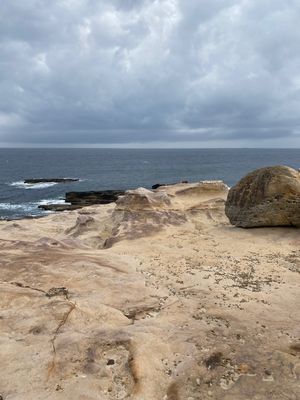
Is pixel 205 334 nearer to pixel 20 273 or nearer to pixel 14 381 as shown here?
pixel 14 381

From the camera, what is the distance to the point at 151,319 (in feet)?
35.0

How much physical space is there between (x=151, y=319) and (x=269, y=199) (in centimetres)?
1209

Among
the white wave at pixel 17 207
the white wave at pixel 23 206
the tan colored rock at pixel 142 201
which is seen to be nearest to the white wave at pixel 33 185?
the white wave at pixel 23 206

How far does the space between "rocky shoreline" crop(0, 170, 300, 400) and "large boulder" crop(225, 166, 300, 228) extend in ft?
4.10

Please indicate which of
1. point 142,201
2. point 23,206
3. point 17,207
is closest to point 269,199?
point 142,201

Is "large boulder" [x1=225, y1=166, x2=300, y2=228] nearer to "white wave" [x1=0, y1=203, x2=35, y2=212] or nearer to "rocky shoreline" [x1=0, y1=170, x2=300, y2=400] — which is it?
"rocky shoreline" [x1=0, y1=170, x2=300, y2=400]

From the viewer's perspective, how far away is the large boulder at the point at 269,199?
20438mm

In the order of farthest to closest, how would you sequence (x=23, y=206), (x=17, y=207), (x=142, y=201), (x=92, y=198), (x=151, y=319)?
(x=92, y=198) < (x=23, y=206) < (x=17, y=207) < (x=142, y=201) < (x=151, y=319)

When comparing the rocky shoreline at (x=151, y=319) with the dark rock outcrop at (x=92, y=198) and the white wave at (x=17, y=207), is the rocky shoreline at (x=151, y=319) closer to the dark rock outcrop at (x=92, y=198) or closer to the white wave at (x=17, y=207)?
the dark rock outcrop at (x=92, y=198)

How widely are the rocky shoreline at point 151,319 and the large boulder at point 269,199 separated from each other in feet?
4.10

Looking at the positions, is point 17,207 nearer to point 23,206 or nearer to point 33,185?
point 23,206

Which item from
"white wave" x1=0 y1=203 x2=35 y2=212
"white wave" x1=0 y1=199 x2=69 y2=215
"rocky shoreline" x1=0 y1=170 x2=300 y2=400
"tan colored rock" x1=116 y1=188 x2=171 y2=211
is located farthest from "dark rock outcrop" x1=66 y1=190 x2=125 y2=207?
"rocky shoreline" x1=0 y1=170 x2=300 y2=400

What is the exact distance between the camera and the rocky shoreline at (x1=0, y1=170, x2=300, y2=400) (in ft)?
26.2

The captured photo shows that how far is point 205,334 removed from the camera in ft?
32.0
